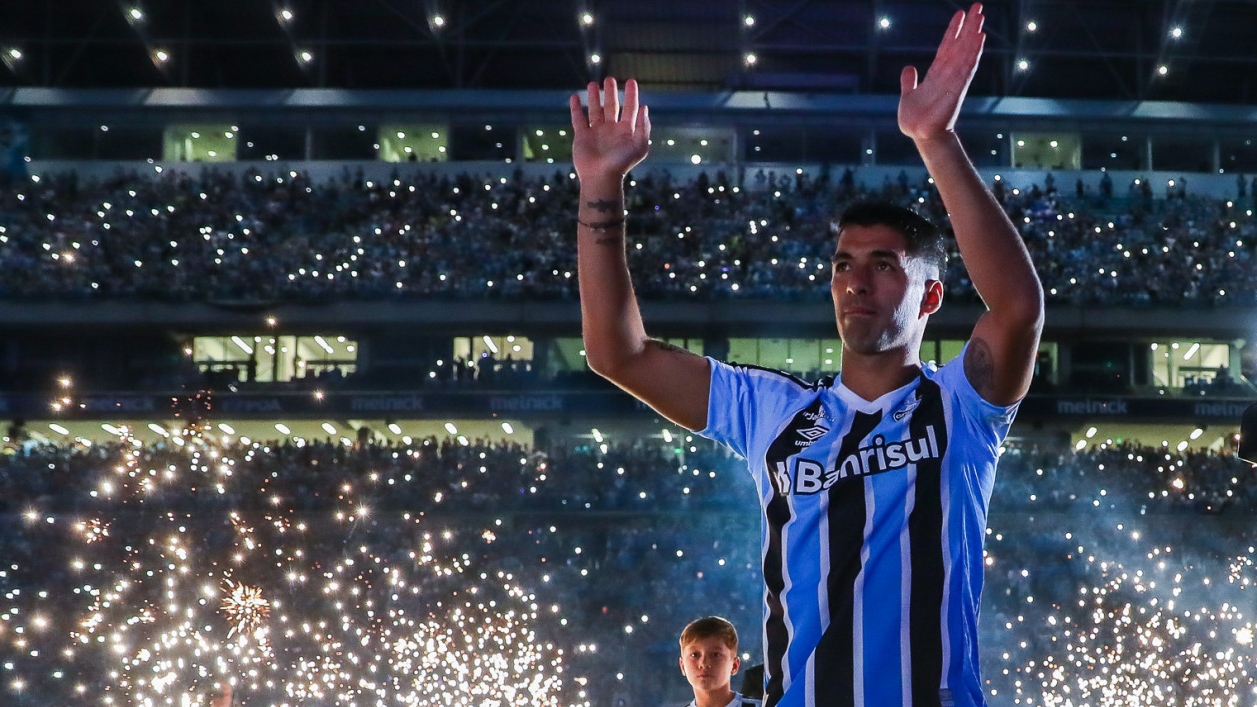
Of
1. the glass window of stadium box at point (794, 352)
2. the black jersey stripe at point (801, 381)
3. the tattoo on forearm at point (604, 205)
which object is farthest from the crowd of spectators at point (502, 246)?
the tattoo on forearm at point (604, 205)

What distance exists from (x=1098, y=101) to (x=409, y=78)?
17.6 meters

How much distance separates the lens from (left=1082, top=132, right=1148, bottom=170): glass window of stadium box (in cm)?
3684

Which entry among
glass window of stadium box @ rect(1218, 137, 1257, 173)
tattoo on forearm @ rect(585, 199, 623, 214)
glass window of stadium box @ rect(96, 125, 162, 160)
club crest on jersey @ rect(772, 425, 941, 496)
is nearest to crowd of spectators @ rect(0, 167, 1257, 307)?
glass window of stadium box @ rect(96, 125, 162, 160)

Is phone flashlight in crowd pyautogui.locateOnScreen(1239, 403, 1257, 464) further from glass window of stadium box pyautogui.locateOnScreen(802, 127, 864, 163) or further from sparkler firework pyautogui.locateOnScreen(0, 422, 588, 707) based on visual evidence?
glass window of stadium box pyautogui.locateOnScreen(802, 127, 864, 163)

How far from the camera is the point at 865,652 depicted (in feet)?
7.50

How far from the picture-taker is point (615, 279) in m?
2.59

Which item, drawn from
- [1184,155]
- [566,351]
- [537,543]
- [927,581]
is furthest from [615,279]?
[1184,155]

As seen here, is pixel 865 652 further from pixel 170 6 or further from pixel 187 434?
pixel 170 6

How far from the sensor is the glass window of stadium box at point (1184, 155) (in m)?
36.8

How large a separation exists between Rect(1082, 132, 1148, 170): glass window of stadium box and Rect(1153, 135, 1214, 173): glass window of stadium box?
366 millimetres

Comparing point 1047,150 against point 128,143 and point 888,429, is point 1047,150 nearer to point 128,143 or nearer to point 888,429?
point 128,143

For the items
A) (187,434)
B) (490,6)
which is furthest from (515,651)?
(490,6)

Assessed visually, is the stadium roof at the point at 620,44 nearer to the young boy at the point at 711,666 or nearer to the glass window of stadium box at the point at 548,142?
the glass window of stadium box at the point at 548,142

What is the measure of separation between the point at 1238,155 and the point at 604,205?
125 feet
